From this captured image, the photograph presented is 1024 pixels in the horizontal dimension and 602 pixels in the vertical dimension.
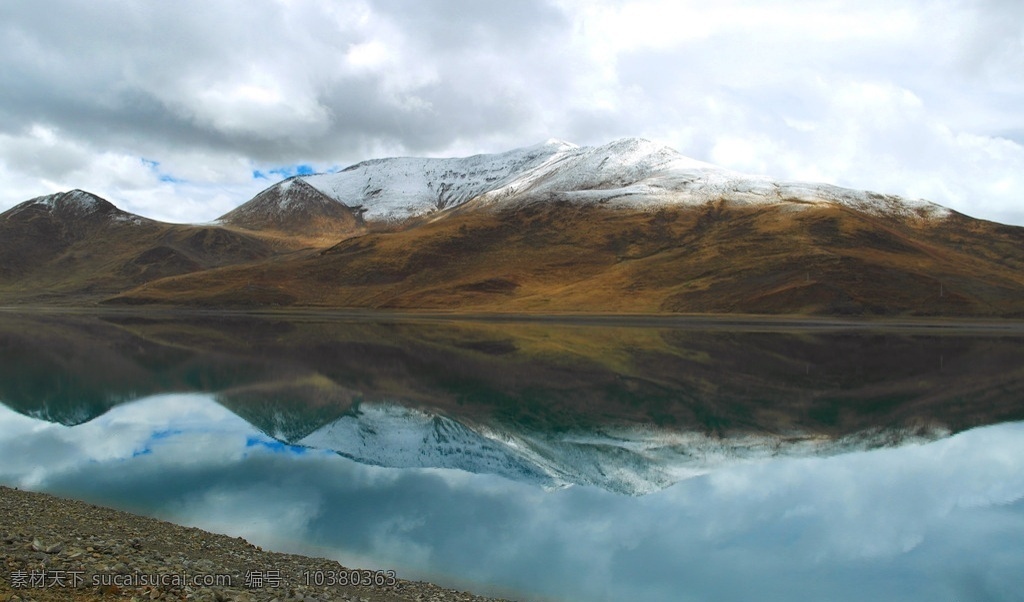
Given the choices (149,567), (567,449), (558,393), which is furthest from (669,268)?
(149,567)

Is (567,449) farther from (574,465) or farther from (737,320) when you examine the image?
(737,320)

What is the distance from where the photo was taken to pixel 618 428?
30.5 metres

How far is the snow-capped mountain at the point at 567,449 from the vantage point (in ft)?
75.6

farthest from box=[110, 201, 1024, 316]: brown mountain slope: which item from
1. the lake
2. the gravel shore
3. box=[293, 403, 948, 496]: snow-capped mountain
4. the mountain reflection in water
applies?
the gravel shore

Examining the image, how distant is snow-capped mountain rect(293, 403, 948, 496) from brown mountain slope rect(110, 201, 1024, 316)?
304 ft

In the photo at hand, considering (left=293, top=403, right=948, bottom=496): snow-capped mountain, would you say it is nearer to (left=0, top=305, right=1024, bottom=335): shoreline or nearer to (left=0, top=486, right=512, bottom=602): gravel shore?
(left=0, top=486, right=512, bottom=602): gravel shore

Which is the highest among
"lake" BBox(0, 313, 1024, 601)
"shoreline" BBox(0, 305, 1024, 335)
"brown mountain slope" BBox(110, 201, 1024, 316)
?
"brown mountain slope" BBox(110, 201, 1024, 316)

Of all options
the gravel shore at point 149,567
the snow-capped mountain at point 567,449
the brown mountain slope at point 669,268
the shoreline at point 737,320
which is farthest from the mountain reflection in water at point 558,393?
the brown mountain slope at point 669,268

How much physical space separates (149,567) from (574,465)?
583 inches

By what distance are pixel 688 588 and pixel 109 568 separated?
10.3 metres

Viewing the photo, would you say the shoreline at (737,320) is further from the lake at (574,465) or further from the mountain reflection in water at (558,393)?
the lake at (574,465)

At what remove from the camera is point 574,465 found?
23938 millimetres

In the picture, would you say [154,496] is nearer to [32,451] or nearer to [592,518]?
[32,451]

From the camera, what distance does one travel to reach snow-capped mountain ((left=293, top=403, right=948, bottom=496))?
23047 millimetres
